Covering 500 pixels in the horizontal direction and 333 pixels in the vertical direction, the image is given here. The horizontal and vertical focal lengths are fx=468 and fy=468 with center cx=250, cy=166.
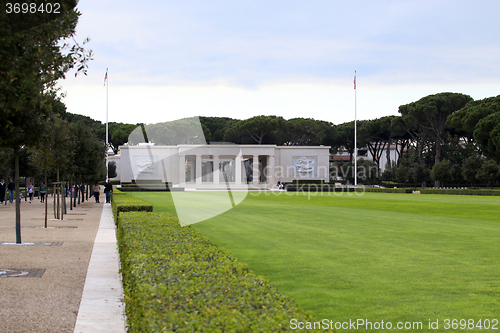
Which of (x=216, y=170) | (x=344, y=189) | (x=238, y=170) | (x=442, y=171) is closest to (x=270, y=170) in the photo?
(x=238, y=170)

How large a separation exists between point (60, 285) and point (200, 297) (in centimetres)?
476

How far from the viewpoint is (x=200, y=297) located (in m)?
3.89

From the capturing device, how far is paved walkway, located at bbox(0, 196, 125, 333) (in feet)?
18.8

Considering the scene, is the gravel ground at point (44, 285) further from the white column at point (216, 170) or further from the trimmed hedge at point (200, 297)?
the white column at point (216, 170)

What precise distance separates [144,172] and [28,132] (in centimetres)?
6860

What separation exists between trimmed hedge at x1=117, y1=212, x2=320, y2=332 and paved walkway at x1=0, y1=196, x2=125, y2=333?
93 cm

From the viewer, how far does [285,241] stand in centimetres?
1223

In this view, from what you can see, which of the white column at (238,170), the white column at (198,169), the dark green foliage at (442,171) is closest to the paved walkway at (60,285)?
the dark green foliage at (442,171)

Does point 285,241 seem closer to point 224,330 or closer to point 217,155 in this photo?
point 224,330

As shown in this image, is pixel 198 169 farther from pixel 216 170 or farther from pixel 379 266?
pixel 379 266

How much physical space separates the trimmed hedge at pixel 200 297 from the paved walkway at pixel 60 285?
930 millimetres

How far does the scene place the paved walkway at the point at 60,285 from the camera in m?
5.72

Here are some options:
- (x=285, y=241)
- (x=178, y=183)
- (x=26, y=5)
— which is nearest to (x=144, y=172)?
(x=178, y=183)

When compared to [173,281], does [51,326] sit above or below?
below
